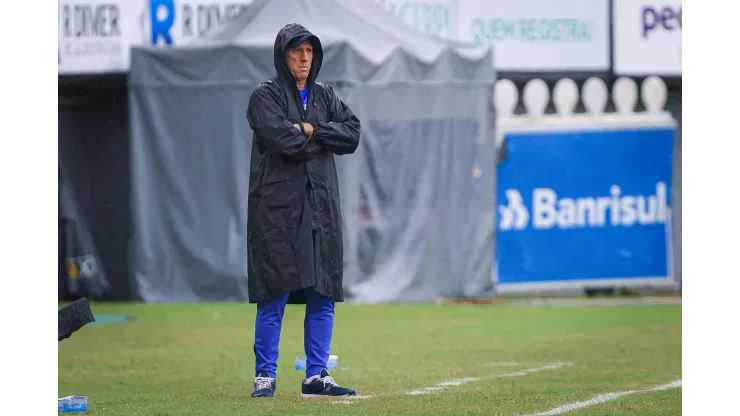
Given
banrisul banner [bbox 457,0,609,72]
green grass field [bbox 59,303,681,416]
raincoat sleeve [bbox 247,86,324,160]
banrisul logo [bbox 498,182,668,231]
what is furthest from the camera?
banrisul logo [bbox 498,182,668,231]

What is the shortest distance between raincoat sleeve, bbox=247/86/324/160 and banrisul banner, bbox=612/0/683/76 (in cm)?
894

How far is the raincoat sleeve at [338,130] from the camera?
23.0 ft

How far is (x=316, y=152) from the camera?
7.03m

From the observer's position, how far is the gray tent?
13891 millimetres

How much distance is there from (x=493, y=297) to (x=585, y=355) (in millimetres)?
4555

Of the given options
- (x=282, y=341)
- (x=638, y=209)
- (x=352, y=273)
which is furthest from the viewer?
(x=638, y=209)

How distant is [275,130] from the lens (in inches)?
270

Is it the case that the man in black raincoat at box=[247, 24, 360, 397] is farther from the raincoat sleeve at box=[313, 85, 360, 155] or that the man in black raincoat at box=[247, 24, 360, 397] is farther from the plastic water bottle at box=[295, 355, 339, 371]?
the plastic water bottle at box=[295, 355, 339, 371]

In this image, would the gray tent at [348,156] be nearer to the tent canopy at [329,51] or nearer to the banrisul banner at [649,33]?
the tent canopy at [329,51]

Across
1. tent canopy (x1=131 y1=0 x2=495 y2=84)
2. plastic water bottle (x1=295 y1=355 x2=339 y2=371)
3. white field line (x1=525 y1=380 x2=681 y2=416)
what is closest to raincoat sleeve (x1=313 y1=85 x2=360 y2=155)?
white field line (x1=525 y1=380 x2=681 y2=416)

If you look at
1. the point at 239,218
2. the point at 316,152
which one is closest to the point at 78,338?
the point at 239,218

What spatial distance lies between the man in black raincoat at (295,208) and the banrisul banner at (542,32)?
7.69 m

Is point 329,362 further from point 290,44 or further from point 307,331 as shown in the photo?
point 290,44
